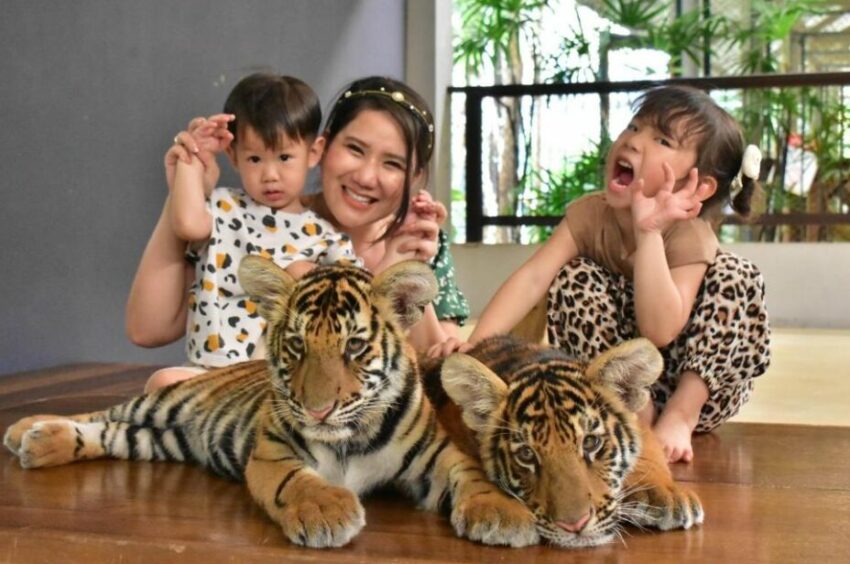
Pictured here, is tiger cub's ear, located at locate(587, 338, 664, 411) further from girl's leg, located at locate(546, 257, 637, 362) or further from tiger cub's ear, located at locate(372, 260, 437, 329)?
girl's leg, located at locate(546, 257, 637, 362)

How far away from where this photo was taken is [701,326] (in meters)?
2.04

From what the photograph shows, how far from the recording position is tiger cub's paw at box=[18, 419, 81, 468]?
173 cm

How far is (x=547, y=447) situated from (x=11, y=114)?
2.05 m

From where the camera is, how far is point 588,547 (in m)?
1.30

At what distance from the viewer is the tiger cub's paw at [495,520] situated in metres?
1.28

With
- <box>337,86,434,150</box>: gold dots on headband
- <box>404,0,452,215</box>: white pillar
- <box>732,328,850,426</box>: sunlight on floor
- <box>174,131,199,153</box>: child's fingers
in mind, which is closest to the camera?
<box>174,131,199,153</box>: child's fingers

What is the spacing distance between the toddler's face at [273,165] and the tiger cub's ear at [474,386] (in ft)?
2.95

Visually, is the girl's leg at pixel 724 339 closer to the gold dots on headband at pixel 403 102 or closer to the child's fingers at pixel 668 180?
the child's fingers at pixel 668 180

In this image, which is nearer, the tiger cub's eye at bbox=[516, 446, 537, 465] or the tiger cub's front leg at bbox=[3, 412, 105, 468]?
the tiger cub's eye at bbox=[516, 446, 537, 465]

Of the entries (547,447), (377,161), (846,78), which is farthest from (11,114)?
(846,78)

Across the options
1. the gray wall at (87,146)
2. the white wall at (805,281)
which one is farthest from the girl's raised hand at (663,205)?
the white wall at (805,281)

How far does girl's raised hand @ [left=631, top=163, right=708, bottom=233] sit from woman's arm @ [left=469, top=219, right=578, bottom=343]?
25 cm

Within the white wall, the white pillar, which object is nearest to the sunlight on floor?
the white wall

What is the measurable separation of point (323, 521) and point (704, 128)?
3.98 ft
